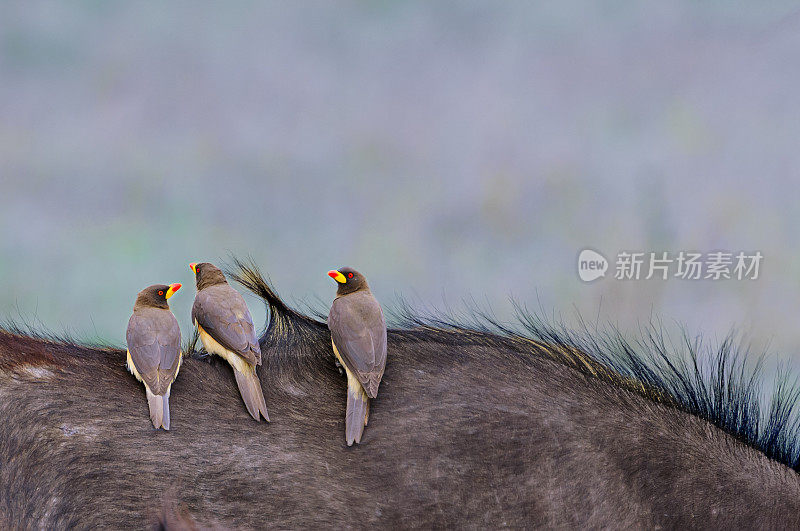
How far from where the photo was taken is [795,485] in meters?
1.25

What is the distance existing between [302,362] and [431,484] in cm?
32

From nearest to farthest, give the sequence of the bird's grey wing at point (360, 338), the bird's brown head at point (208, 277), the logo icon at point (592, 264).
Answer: the bird's grey wing at point (360, 338) → the bird's brown head at point (208, 277) → the logo icon at point (592, 264)

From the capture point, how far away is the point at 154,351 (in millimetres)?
1225

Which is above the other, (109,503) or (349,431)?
(349,431)

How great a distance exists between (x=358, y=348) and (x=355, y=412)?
0.34 feet

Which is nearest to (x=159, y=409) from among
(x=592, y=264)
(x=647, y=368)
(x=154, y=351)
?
(x=154, y=351)

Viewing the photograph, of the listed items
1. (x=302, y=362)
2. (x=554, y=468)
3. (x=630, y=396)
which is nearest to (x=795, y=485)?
(x=630, y=396)

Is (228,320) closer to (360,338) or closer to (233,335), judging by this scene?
(233,335)

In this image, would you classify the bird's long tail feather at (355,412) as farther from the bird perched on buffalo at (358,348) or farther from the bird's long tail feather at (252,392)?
the bird's long tail feather at (252,392)

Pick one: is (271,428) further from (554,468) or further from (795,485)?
(795,485)

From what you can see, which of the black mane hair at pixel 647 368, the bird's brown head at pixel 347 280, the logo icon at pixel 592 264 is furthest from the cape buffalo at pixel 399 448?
the logo icon at pixel 592 264

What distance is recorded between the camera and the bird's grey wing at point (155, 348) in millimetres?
1207

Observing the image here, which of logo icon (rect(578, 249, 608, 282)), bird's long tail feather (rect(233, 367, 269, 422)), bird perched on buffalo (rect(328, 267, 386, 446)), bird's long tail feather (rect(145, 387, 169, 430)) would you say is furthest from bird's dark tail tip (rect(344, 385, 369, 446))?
logo icon (rect(578, 249, 608, 282))

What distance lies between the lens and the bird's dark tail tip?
1.20 metres
